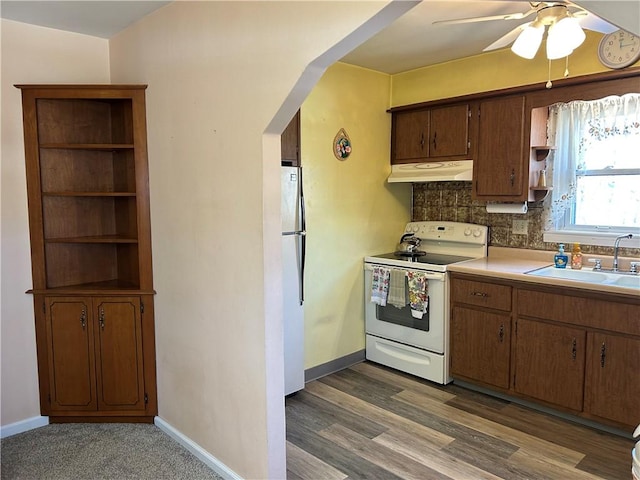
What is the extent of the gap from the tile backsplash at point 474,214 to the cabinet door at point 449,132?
0.36 meters

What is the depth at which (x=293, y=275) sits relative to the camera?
3188mm

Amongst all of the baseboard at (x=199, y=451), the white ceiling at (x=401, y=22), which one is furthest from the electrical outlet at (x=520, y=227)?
the baseboard at (x=199, y=451)

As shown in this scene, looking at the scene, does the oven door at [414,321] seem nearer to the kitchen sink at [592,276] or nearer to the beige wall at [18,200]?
the kitchen sink at [592,276]

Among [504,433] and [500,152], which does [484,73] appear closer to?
[500,152]

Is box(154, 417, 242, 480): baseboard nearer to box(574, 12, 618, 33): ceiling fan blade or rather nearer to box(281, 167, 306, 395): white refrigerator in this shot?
box(281, 167, 306, 395): white refrigerator

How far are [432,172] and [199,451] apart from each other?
259 centimetres

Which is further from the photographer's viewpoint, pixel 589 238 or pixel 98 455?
pixel 589 238

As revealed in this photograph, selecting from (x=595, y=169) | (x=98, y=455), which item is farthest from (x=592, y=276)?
(x=98, y=455)

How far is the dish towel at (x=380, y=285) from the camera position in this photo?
3697mm

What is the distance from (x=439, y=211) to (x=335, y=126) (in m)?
1.21

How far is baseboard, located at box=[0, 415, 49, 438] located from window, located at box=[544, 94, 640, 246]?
3.64 meters

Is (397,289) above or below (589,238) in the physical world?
below

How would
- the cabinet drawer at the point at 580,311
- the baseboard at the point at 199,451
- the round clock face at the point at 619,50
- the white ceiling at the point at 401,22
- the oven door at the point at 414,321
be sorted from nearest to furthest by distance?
the baseboard at the point at 199,451 < the white ceiling at the point at 401,22 < the cabinet drawer at the point at 580,311 < the round clock face at the point at 619,50 < the oven door at the point at 414,321

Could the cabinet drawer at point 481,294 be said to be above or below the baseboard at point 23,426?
above
